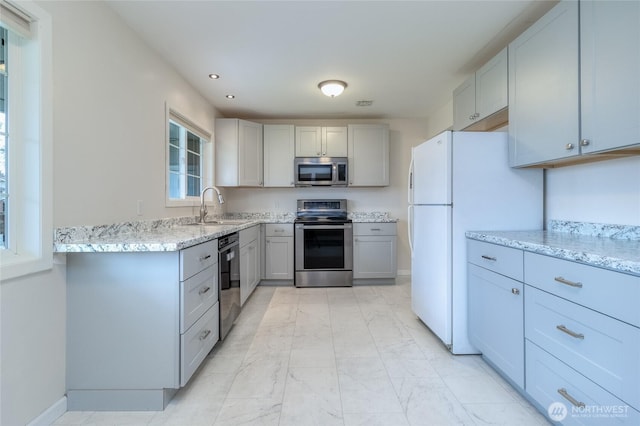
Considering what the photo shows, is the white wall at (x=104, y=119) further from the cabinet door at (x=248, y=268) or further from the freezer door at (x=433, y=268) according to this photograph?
the freezer door at (x=433, y=268)

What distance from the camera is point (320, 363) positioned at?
1.93 meters

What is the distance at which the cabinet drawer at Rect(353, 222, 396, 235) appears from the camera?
3891 millimetres

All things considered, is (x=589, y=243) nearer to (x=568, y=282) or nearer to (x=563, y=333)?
(x=568, y=282)

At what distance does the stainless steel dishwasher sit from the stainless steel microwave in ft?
5.61

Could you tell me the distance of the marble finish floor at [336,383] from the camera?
4.70ft

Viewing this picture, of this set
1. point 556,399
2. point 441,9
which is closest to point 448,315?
point 556,399

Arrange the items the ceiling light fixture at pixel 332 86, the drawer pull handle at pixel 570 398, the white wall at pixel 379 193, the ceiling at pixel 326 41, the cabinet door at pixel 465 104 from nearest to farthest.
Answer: the drawer pull handle at pixel 570 398, the ceiling at pixel 326 41, the cabinet door at pixel 465 104, the ceiling light fixture at pixel 332 86, the white wall at pixel 379 193

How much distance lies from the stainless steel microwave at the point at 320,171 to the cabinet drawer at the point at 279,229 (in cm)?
64

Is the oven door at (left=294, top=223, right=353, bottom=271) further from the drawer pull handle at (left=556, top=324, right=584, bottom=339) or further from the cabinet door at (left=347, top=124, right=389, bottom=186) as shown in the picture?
the drawer pull handle at (left=556, top=324, right=584, bottom=339)

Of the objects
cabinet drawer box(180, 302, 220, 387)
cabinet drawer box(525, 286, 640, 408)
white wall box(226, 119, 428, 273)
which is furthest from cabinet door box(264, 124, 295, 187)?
cabinet drawer box(525, 286, 640, 408)

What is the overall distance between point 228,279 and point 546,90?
2.54 m

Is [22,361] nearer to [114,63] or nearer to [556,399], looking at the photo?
[114,63]

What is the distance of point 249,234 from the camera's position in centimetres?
322

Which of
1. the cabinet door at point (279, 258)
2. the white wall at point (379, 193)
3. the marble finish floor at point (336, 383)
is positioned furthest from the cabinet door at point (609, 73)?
the cabinet door at point (279, 258)
